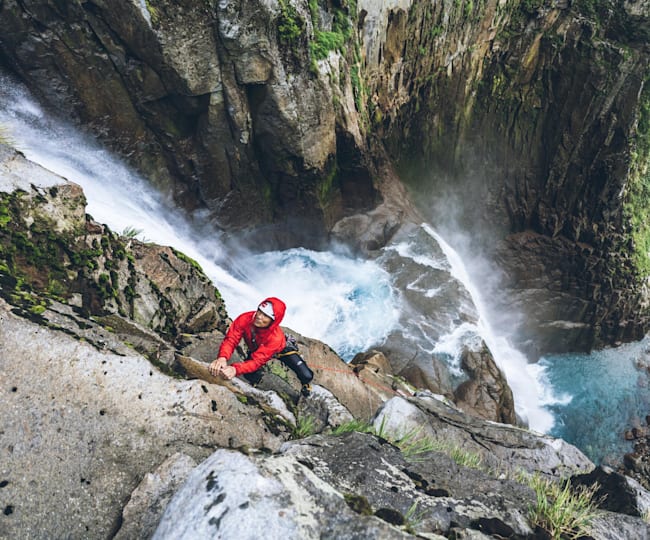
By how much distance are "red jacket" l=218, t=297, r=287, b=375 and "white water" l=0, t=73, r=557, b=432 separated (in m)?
6.46

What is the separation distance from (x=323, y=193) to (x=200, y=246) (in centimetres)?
535

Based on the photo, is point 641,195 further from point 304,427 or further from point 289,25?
point 304,427

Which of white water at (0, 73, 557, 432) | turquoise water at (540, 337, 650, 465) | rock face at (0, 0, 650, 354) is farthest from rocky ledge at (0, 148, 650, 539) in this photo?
turquoise water at (540, 337, 650, 465)

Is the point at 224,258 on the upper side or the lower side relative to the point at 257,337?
lower

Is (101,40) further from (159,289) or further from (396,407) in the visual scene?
(396,407)

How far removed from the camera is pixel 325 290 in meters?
15.1

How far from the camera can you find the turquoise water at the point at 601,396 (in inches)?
662

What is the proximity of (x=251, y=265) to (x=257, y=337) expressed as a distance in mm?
10194

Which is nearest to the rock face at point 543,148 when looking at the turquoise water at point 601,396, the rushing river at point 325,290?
the turquoise water at point 601,396

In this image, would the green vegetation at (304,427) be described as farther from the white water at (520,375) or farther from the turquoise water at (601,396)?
the turquoise water at (601,396)

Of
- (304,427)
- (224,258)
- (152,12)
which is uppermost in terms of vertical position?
(152,12)

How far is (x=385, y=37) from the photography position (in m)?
15.8

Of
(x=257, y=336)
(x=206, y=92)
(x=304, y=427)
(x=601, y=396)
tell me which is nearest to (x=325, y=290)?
(x=206, y=92)

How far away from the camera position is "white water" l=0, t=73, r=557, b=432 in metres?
10.2
